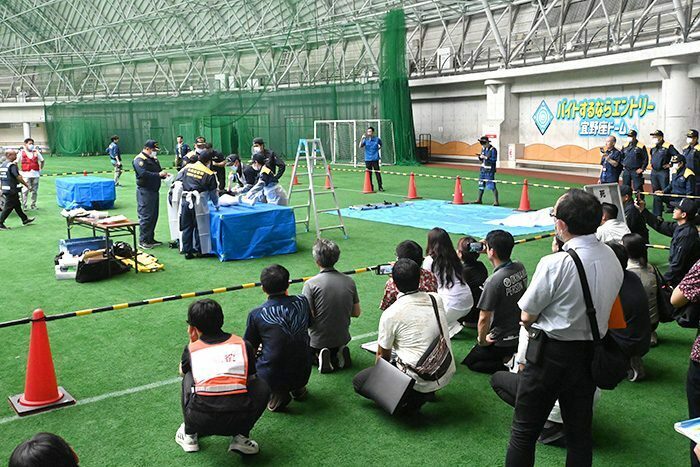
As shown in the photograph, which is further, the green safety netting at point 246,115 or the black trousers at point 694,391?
the green safety netting at point 246,115

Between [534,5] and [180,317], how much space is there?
25.9 m

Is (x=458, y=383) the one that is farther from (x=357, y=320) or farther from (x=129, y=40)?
(x=129, y=40)

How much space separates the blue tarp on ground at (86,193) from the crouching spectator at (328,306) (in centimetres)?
1187

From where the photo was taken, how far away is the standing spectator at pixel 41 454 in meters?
2.30

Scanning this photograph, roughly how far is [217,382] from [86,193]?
1343 centimetres

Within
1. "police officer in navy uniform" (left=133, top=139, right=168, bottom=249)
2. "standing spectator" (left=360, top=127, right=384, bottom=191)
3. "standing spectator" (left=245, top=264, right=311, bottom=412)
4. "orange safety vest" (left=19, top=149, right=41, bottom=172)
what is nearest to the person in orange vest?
"standing spectator" (left=245, top=264, right=311, bottom=412)

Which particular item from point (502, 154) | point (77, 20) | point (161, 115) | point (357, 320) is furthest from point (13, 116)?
point (357, 320)

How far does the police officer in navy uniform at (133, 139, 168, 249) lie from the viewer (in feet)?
38.1

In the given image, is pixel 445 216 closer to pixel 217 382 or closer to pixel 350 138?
pixel 217 382

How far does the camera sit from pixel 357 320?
7.53 m

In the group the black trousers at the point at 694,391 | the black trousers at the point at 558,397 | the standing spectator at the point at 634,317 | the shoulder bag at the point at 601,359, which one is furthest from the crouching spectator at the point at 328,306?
the black trousers at the point at 694,391

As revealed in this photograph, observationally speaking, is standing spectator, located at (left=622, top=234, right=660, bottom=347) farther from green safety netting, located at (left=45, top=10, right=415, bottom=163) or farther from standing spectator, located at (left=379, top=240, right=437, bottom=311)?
green safety netting, located at (left=45, top=10, right=415, bottom=163)

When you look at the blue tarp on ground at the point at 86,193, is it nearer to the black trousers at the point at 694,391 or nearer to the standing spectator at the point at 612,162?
the standing spectator at the point at 612,162

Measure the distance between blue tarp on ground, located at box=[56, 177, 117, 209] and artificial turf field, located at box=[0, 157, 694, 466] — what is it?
295 inches
